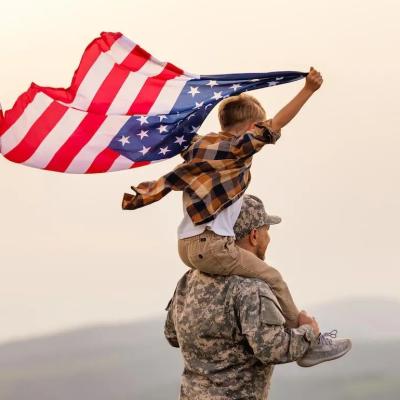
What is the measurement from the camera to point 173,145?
4695 millimetres

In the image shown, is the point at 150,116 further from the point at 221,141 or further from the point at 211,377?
the point at 211,377

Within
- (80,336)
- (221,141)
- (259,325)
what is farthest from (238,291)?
(80,336)

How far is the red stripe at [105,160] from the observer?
481 centimetres

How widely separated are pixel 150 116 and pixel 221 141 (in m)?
0.46

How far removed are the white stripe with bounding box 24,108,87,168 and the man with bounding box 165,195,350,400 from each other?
0.78 meters

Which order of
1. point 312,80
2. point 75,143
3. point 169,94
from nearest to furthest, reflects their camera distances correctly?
point 312,80, point 169,94, point 75,143

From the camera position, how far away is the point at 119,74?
4809 mm

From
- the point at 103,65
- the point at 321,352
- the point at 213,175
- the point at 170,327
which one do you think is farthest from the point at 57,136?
the point at 321,352

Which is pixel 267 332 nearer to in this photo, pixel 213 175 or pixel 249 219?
pixel 249 219

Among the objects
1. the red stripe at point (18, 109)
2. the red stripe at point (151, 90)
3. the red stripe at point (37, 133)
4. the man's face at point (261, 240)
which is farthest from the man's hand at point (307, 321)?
the red stripe at point (18, 109)

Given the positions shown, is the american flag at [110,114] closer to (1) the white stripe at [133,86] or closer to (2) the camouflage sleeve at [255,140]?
(1) the white stripe at [133,86]

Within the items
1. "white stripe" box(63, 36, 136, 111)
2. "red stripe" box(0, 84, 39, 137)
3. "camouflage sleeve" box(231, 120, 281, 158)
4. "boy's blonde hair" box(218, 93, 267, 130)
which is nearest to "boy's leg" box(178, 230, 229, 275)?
"camouflage sleeve" box(231, 120, 281, 158)

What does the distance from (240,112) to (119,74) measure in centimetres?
60

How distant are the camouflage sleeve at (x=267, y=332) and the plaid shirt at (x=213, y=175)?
33 centimetres
